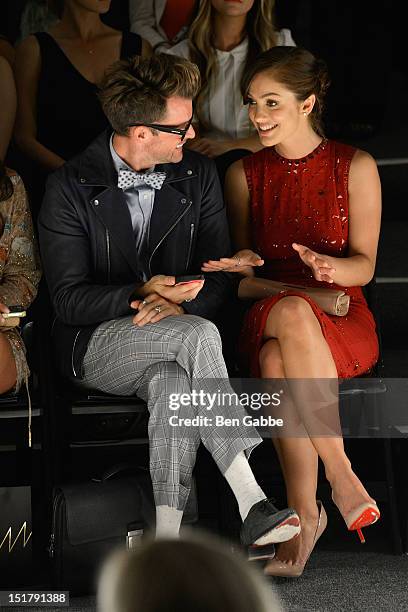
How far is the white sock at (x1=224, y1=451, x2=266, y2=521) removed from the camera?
244 cm

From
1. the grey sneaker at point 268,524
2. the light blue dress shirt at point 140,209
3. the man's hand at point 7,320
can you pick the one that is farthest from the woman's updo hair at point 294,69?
the grey sneaker at point 268,524

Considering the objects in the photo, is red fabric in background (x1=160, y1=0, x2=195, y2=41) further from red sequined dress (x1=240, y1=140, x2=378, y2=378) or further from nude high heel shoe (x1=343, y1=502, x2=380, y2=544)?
nude high heel shoe (x1=343, y1=502, x2=380, y2=544)

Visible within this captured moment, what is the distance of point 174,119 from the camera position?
277 centimetres

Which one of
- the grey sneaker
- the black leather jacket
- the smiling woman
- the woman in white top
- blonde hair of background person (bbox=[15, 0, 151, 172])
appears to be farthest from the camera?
the woman in white top

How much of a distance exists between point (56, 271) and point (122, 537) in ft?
2.48

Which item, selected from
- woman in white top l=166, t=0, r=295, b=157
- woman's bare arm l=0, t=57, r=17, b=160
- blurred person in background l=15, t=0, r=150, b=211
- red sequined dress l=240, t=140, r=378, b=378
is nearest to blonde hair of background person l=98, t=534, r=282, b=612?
red sequined dress l=240, t=140, r=378, b=378

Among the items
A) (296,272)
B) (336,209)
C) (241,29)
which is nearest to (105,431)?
(296,272)

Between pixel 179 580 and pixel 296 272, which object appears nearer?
pixel 179 580

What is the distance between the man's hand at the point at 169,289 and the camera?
2.64 meters

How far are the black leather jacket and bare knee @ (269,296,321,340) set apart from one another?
0.26 meters

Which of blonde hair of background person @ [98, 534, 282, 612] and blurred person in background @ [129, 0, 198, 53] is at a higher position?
blurred person in background @ [129, 0, 198, 53]

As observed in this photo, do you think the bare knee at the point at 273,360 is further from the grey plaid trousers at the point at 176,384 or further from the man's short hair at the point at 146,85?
the man's short hair at the point at 146,85

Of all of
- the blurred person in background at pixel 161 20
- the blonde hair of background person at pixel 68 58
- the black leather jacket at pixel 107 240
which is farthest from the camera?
the blurred person in background at pixel 161 20

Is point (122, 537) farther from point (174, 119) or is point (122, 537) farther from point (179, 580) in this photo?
point (179, 580)
